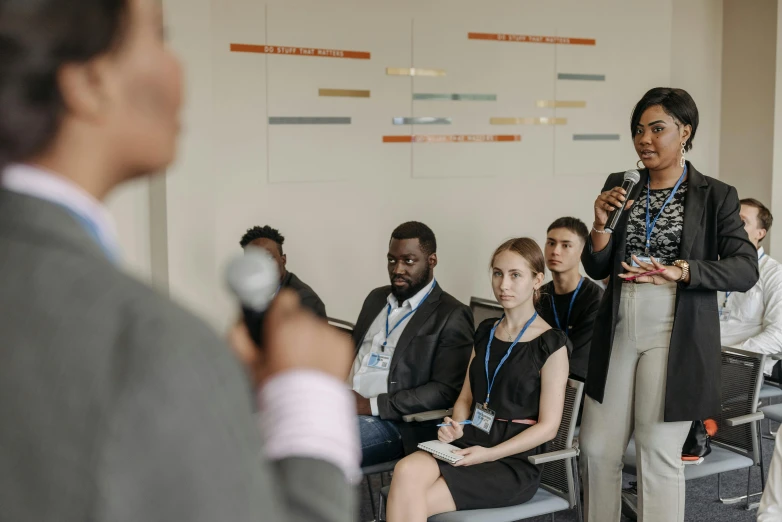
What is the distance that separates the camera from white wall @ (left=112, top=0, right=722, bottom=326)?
5.30 meters

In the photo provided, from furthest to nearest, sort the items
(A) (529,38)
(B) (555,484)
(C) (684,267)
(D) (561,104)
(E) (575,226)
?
(D) (561,104) → (A) (529,38) → (E) (575,226) → (B) (555,484) → (C) (684,267)

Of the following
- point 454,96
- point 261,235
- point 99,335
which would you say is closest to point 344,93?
point 454,96

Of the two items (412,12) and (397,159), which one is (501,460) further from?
(412,12)

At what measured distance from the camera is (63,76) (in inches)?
25.5

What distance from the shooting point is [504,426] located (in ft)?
11.3

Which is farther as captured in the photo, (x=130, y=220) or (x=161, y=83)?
(x=130, y=220)

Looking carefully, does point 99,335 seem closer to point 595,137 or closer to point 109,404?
point 109,404

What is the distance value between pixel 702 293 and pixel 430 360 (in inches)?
47.8

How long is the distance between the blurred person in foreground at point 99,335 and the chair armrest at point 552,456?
8.47ft

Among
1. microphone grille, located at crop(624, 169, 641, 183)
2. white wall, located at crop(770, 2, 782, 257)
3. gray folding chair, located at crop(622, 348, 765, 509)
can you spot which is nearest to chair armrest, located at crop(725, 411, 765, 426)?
gray folding chair, located at crop(622, 348, 765, 509)

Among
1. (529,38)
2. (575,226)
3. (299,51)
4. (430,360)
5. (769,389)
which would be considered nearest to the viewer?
(430,360)

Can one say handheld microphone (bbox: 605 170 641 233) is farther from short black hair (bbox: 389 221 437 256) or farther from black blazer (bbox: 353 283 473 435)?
short black hair (bbox: 389 221 437 256)

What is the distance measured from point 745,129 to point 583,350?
170 inches

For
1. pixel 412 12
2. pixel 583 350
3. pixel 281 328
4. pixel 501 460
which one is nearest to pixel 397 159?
pixel 412 12
